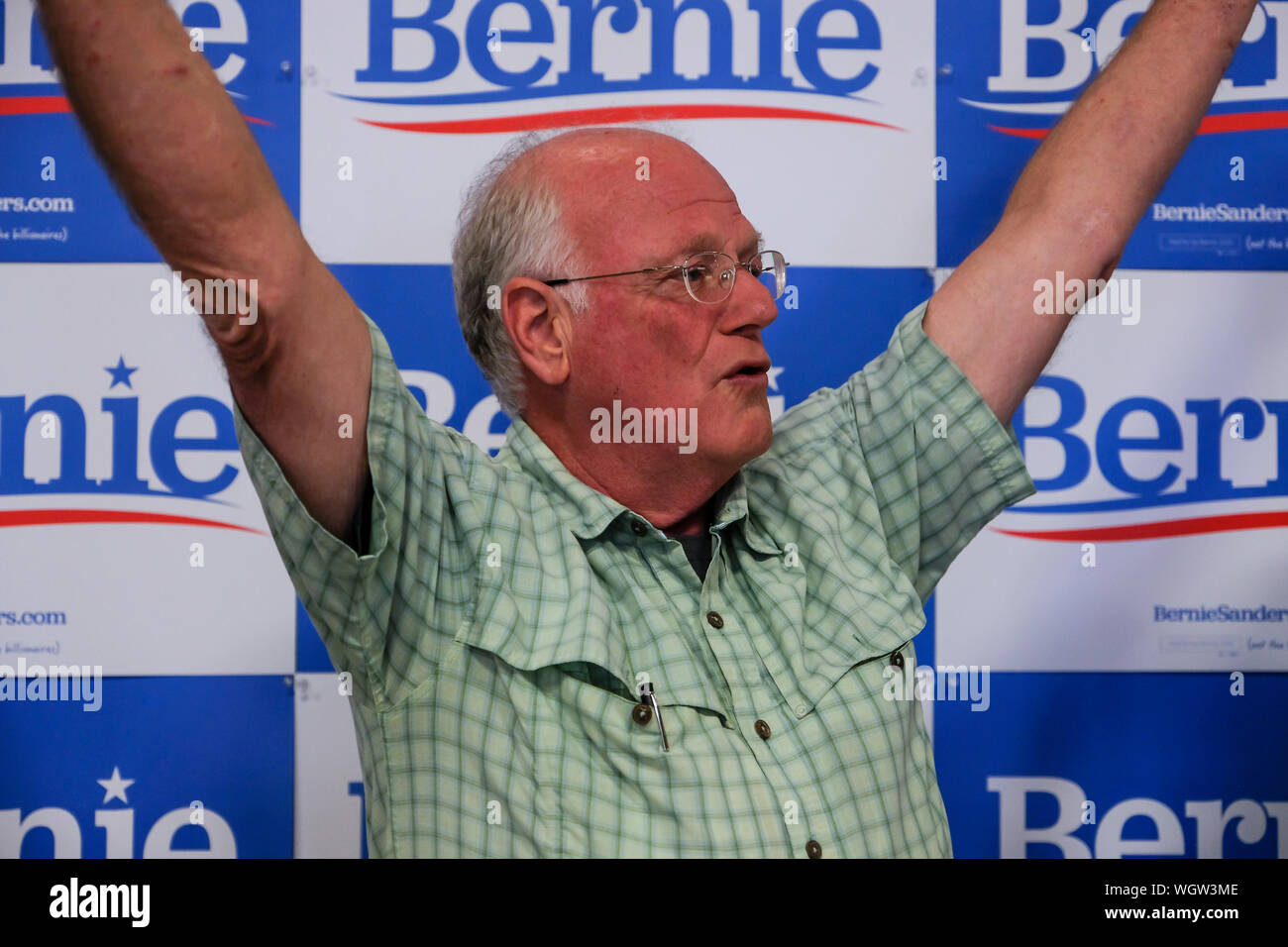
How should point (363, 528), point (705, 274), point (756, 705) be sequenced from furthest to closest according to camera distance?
point (705, 274) < point (756, 705) < point (363, 528)

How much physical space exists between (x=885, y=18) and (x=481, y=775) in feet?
4.28

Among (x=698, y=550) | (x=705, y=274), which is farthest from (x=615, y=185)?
(x=698, y=550)

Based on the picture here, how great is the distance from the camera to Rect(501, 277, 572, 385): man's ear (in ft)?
4.11

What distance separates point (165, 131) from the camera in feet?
2.58

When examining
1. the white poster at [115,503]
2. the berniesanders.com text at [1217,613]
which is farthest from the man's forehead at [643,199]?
the berniesanders.com text at [1217,613]

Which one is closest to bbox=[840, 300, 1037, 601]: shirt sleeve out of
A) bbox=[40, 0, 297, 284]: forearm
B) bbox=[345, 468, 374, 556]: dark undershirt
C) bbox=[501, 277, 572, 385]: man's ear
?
bbox=[501, 277, 572, 385]: man's ear

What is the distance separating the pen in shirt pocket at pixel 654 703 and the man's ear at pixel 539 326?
1.18 feet

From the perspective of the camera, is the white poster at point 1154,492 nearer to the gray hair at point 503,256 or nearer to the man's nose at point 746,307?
the man's nose at point 746,307

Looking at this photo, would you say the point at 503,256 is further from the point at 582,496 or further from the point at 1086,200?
the point at 1086,200

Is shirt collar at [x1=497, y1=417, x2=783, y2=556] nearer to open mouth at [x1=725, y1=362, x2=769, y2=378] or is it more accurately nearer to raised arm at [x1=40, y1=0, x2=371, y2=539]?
open mouth at [x1=725, y1=362, x2=769, y2=378]

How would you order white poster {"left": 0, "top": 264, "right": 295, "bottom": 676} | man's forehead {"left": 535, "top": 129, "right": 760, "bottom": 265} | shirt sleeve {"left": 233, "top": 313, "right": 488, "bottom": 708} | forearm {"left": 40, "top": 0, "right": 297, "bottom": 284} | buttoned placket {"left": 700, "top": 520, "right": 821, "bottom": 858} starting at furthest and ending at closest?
white poster {"left": 0, "top": 264, "right": 295, "bottom": 676} → man's forehead {"left": 535, "top": 129, "right": 760, "bottom": 265} → buttoned placket {"left": 700, "top": 520, "right": 821, "bottom": 858} → shirt sleeve {"left": 233, "top": 313, "right": 488, "bottom": 708} → forearm {"left": 40, "top": 0, "right": 297, "bottom": 284}

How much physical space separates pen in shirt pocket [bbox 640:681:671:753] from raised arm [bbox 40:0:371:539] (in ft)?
1.07

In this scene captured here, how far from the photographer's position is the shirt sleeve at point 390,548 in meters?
0.98

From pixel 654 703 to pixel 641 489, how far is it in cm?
27
